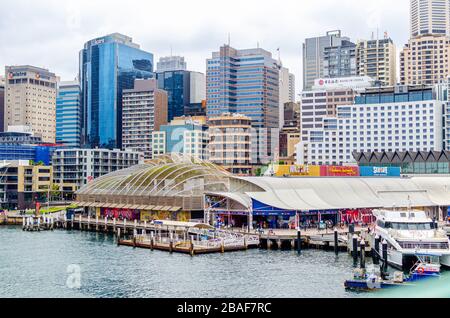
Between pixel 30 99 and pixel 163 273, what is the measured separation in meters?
157

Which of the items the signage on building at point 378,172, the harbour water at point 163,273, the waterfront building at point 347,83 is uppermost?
the waterfront building at point 347,83

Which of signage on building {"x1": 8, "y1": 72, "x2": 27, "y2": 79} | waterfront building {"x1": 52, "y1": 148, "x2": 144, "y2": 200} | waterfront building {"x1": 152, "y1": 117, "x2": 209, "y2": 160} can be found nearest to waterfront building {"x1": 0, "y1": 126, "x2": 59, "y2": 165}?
waterfront building {"x1": 52, "y1": 148, "x2": 144, "y2": 200}

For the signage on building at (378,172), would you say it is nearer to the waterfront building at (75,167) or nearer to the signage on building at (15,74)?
the waterfront building at (75,167)

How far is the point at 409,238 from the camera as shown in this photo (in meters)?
36.2

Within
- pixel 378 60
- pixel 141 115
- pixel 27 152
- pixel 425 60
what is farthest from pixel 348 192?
pixel 378 60

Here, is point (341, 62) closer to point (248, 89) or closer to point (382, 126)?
point (248, 89)

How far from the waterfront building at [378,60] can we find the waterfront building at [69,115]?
86916 millimetres

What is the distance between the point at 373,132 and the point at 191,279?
9551cm

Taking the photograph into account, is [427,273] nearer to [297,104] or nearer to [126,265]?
[126,265]

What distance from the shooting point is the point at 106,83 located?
191m

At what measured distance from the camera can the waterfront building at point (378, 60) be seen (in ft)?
596

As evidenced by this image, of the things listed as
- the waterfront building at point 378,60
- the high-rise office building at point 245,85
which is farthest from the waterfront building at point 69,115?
the waterfront building at point 378,60

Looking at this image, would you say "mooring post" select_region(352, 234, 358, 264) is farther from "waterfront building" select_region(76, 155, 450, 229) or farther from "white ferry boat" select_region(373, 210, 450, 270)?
"waterfront building" select_region(76, 155, 450, 229)

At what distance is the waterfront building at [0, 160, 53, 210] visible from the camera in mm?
94875
